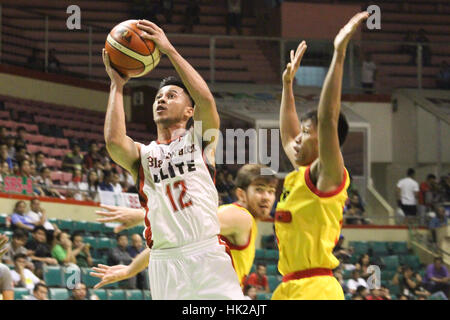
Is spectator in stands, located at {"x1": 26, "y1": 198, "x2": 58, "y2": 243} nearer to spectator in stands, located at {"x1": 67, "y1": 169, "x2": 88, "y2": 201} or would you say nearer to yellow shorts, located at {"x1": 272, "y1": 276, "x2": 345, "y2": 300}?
spectator in stands, located at {"x1": 67, "y1": 169, "x2": 88, "y2": 201}

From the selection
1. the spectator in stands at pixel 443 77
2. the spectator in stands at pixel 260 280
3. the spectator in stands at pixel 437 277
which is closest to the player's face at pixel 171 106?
the spectator in stands at pixel 260 280

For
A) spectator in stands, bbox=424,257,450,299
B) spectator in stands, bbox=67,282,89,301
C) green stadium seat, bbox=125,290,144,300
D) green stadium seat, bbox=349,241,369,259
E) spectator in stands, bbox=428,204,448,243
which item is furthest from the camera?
spectator in stands, bbox=428,204,448,243

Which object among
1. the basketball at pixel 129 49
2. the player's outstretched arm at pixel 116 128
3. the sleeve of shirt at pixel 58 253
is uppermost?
the basketball at pixel 129 49

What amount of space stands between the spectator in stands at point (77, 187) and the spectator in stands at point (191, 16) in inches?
283

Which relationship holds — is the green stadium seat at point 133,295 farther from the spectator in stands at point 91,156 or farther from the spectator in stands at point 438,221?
the spectator in stands at point 438,221

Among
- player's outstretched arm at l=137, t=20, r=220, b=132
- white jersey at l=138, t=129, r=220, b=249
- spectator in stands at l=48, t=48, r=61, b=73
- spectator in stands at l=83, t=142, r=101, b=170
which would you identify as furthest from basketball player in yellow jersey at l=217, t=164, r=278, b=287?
spectator in stands at l=48, t=48, r=61, b=73

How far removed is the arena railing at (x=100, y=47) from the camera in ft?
58.7

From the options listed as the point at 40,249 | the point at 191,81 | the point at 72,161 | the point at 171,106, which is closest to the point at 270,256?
the point at 72,161

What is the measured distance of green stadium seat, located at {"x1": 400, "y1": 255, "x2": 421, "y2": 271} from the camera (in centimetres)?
1534

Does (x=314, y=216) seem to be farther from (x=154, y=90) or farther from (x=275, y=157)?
(x=154, y=90)

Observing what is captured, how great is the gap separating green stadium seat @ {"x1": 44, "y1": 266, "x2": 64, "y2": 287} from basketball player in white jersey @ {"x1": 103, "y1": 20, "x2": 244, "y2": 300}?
20.7 feet

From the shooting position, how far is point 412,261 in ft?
50.7
